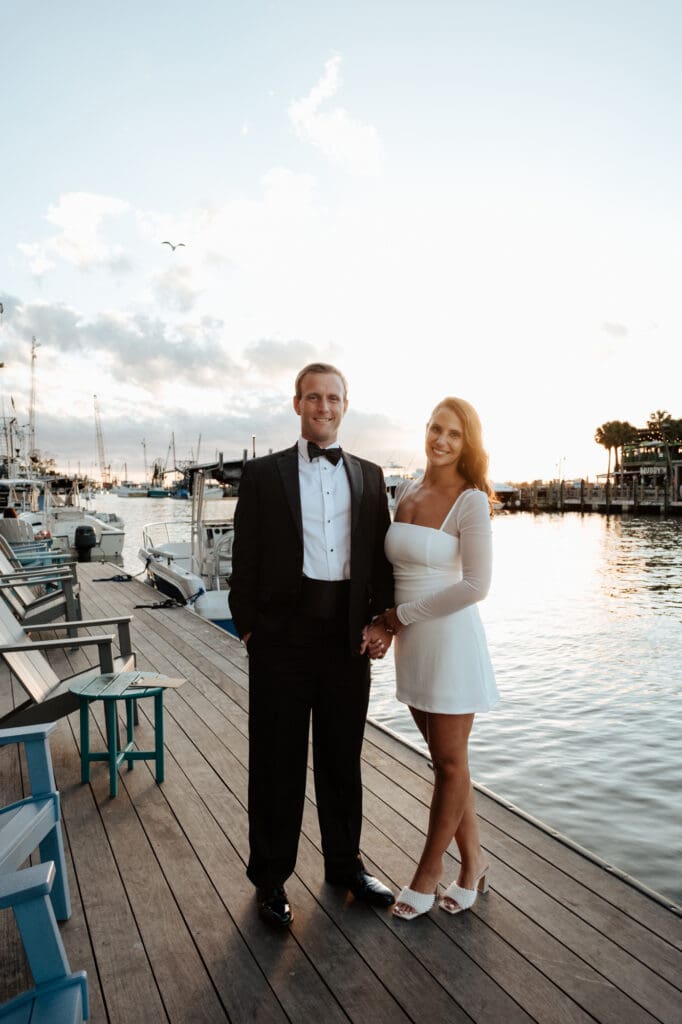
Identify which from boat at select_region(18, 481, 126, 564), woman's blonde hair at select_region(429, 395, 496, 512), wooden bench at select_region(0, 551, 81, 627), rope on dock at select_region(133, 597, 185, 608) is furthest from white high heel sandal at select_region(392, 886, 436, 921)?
boat at select_region(18, 481, 126, 564)

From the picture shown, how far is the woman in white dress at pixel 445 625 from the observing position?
2252 millimetres

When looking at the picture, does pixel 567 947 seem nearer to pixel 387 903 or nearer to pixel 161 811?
pixel 387 903

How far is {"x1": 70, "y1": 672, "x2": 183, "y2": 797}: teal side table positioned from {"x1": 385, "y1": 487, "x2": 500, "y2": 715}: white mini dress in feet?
6.01

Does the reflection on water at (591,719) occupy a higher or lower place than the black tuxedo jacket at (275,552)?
lower

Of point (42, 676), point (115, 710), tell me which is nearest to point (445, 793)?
point (115, 710)

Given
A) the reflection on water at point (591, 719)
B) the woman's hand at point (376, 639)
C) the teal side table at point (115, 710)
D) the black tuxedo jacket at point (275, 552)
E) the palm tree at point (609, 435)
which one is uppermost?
the palm tree at point (609, 435)

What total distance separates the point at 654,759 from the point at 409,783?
506 centimetres

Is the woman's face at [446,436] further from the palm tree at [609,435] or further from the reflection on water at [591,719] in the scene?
the palm tree at [609,435]

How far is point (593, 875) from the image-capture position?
2648mm

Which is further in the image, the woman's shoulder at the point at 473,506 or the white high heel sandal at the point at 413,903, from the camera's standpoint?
the white high heel sandal at the point at 413,903

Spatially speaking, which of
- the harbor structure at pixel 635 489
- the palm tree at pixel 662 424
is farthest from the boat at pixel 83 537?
the palm tree at pixel 662 424

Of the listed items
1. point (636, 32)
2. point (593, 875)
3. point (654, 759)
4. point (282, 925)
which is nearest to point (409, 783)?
point (593, 875)

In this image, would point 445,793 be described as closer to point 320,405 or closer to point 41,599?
point 320,405

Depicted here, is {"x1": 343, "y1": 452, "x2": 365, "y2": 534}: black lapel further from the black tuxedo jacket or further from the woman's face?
the woman's face
